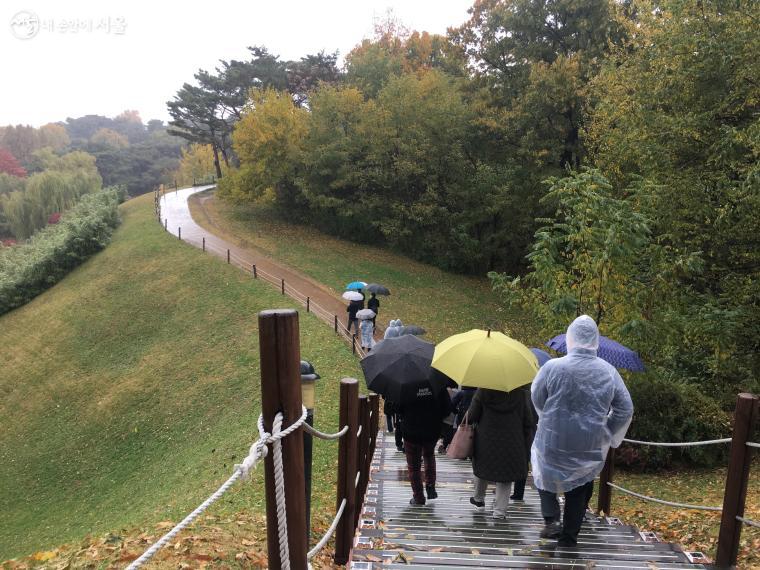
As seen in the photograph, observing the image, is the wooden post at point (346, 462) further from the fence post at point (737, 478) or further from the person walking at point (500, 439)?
the fence post at point (737, 478)

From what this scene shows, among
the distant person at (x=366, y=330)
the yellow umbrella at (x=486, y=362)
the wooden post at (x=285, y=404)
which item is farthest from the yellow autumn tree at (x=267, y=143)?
the wooden post at (x=285, y=404)

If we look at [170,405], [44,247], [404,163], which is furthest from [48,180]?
[170,405]

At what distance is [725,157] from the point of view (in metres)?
10.8

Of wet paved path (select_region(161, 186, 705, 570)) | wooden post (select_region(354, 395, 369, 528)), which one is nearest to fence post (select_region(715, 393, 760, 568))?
wet paved path (select_region(161, 186, 705, 570))

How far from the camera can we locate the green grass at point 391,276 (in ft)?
73.4

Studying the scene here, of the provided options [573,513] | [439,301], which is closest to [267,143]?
[439,301]

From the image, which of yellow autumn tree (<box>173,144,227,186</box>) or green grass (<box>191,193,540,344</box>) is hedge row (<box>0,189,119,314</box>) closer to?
green grass (<box>191,193,540,344</box>)

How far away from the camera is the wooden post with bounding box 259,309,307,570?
220 cm

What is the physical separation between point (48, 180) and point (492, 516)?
58.1 m

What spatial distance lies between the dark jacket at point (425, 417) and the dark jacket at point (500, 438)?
16.3 inches

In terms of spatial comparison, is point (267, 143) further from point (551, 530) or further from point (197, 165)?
point (197, 165)

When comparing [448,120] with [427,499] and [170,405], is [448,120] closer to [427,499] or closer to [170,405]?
[170,405]

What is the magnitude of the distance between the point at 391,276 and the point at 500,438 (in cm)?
2195

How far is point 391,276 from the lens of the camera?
26.9 metres
